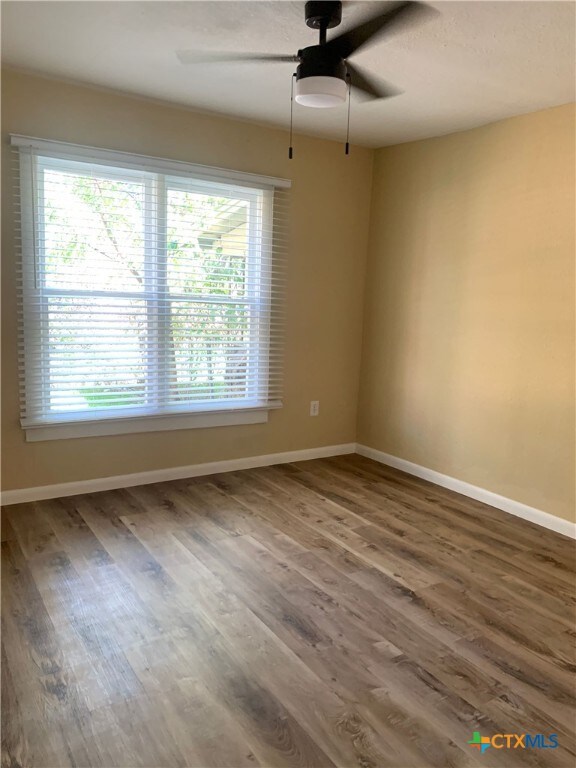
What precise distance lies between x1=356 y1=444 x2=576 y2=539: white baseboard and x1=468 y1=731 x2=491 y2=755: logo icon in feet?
5.85

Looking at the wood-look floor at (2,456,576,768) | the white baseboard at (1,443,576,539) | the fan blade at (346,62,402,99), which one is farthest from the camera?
the white baseboard at (1,443,576,539)

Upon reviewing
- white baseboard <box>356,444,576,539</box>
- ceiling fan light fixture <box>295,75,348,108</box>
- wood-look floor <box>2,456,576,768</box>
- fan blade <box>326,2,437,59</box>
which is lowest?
wood-look floor <box>2,456,576,768</box>

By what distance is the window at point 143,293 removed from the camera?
3.22 metres

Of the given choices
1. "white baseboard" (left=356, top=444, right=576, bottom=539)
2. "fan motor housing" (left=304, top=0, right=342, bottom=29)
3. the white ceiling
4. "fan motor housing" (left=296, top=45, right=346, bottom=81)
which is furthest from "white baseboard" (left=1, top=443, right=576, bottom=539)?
"fan motor housing" (left=304, top=0, right=342, bottom=29)

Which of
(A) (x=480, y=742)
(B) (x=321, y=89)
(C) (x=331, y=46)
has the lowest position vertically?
(A) (x=480, y=742)

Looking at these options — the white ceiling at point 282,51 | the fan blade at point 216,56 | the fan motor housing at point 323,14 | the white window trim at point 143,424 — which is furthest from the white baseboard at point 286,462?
the fan motor housing at point 323,14

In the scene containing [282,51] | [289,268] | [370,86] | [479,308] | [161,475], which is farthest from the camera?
[289,268]

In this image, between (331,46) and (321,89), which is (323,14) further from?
(321,89)

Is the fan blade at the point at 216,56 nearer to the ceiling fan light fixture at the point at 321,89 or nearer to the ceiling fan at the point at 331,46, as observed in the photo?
the ceiling fan at the point at 331,46

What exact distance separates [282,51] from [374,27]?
0.46 m

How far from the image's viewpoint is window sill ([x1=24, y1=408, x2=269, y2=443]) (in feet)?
11.0

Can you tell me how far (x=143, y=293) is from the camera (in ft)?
11.6

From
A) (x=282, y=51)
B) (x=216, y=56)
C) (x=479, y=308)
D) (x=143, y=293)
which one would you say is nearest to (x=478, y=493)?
(x=479, y=308)

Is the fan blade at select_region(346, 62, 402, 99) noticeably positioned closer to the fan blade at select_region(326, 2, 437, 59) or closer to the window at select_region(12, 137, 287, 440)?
the fan blade at select_region(326, 2, 437, 59)
